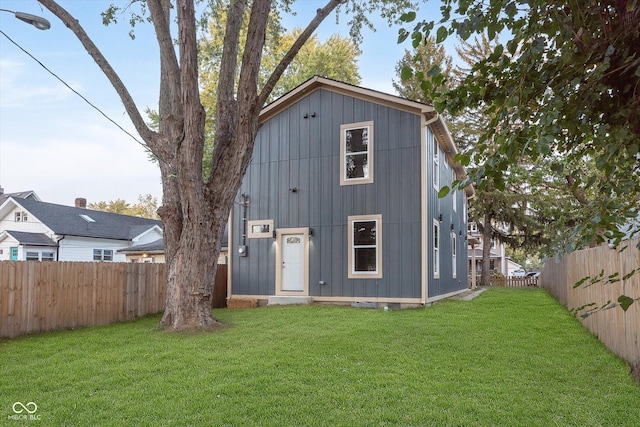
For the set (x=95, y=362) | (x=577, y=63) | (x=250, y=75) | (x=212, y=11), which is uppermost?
(x=212, y=11)

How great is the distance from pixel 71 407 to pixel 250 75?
574cm

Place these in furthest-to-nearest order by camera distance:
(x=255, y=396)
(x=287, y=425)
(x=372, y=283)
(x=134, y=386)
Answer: (x=372, y=283) → (x=134, y=386) → (x=255, y=396) → (x=287, y=425)

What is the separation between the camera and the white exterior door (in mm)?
11609

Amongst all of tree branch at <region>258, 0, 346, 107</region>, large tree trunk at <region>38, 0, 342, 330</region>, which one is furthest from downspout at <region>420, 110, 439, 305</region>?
large tree trunk at <region>38, 0, 342, 330</region>

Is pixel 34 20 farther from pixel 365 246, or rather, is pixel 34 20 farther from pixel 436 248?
pixel 436 248

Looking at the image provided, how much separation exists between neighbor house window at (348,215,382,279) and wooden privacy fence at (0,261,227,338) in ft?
15.0

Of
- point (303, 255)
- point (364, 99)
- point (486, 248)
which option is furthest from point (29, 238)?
point (486, 248)

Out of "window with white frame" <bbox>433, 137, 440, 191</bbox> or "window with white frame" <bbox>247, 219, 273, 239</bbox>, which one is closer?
"window with white frame" <bbox>433, 137, 440, 191</bbox>

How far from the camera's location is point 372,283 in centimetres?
1077

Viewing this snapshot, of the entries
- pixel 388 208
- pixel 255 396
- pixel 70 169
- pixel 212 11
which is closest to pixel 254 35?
pixel 212 11

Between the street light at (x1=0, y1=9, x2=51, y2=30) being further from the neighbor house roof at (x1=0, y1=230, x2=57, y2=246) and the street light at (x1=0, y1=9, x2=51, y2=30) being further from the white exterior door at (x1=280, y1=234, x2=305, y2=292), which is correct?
the neighbor house roof at (x1=0, y1=230, x2=57, y2=246)

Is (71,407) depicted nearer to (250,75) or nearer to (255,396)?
(255,396)

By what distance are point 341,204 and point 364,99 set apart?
2739 millimetres

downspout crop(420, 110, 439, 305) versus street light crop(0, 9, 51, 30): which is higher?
street light crop(0, 9, 51, 30)
